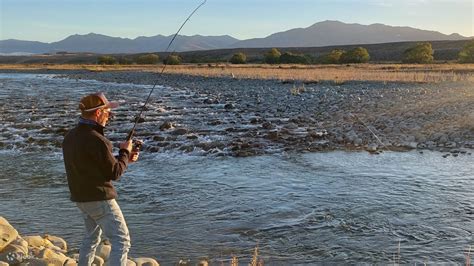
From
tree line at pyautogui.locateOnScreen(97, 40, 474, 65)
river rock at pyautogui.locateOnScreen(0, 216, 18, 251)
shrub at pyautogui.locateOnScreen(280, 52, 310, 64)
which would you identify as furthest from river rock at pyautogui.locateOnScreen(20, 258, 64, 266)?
shrub at pyautogui.locateOnScreen(280, 52, 310, 64)

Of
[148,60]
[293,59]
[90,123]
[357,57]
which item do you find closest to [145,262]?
[90,123]

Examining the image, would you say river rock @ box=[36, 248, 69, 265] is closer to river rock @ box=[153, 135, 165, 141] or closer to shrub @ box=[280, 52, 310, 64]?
river rock @ box=[153, 135, 165, 141]

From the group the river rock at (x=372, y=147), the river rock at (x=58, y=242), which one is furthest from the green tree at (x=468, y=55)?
the river rock at (x=58, y=242)

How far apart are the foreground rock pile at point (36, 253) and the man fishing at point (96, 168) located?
0.98 metres

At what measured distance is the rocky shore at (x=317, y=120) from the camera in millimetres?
14547

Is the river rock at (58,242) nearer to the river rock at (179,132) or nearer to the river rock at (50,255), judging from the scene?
the river rock at (50,255)

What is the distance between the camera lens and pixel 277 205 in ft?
29.9

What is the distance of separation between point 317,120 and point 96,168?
14.5m

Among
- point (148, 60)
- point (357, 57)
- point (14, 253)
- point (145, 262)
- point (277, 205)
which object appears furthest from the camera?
point (148, 60)

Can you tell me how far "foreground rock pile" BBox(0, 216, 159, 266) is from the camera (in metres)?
5.71

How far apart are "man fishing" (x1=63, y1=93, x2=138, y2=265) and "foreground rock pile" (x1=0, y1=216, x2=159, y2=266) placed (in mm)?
975

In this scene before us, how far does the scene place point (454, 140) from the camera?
14461 millimetres

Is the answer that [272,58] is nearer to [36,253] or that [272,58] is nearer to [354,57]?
[354,57]

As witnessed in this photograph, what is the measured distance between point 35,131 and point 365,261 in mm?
14384
